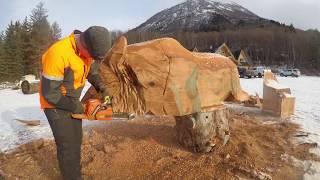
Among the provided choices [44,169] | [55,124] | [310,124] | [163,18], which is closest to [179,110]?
[55,124]

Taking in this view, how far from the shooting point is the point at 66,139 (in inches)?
164

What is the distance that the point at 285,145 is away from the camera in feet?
20.5

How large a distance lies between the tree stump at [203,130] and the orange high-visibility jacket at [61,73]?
2151mm

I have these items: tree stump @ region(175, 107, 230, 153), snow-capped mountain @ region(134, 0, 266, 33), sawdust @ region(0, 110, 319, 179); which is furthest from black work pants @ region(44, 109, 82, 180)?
snow-capped mountain @ region(134, 0, 266, 33)

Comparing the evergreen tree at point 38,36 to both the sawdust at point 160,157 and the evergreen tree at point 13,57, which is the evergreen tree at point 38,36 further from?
the sawdust at point 160,157

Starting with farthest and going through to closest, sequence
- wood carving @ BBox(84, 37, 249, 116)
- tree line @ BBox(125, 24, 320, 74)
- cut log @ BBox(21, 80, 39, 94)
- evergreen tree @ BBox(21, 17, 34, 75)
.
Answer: tree line @ BBox(125, 24, 320, 74)
evergreen tree @ BBox(21, 17, 34, 75)
cut log @ BBox(21, 80, 39, 94)
wood carving @ BBox(84, 37, 249, 116)

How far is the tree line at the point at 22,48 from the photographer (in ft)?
117

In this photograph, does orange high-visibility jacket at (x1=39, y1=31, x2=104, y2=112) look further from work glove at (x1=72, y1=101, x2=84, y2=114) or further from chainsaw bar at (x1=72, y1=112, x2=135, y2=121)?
chainsaw bar at (x1=72, y1=112, x2=135, y2=121)

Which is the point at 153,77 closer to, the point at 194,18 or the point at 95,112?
the point at 95,112

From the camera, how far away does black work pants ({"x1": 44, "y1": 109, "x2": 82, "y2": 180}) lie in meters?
4.06

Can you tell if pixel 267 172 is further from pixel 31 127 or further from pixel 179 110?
pixel 31 127

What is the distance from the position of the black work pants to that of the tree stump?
1.92 metres

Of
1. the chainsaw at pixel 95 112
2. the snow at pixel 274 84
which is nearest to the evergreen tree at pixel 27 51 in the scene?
the snow at pixel 274 84

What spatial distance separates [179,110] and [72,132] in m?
1.37
